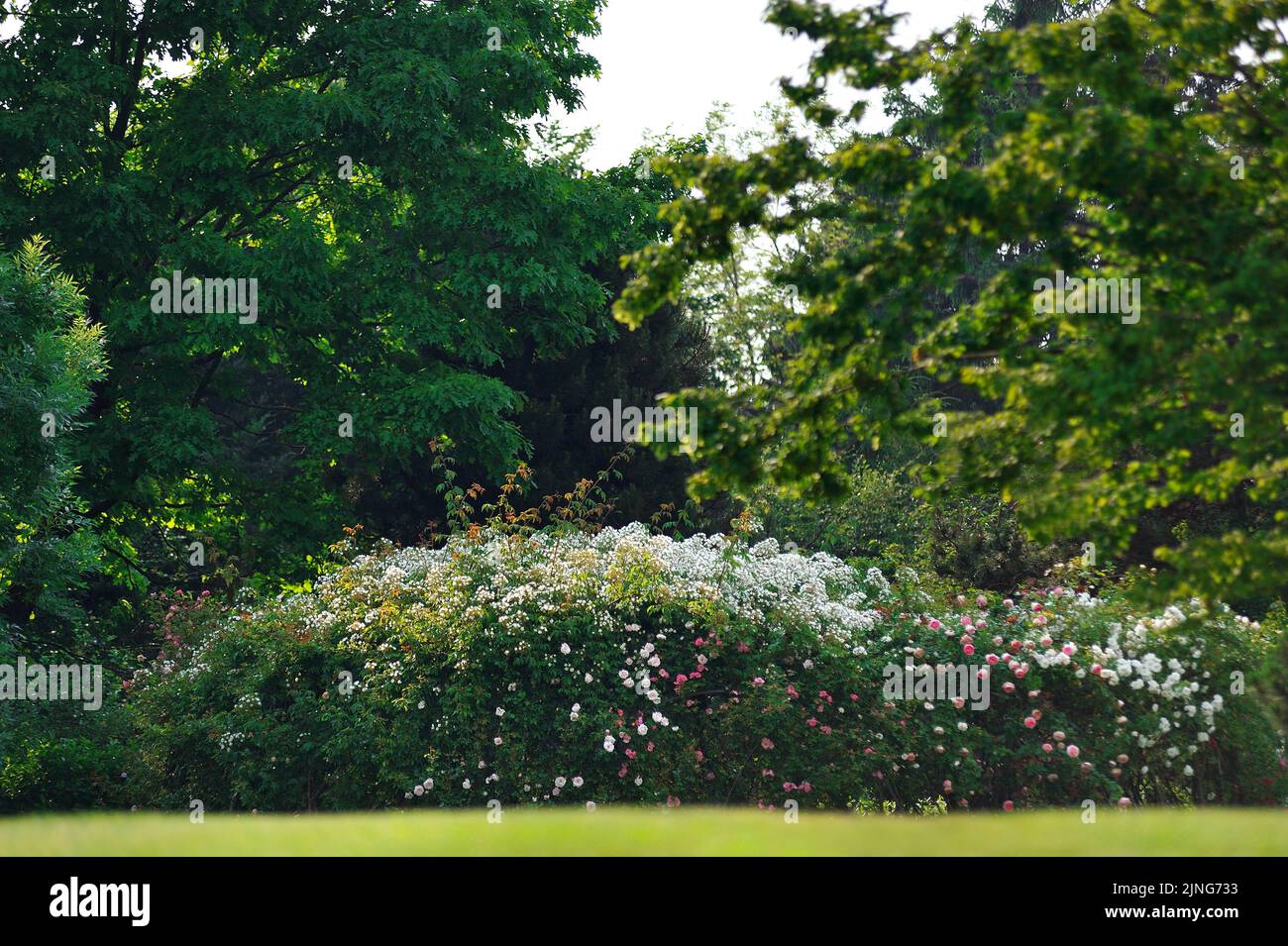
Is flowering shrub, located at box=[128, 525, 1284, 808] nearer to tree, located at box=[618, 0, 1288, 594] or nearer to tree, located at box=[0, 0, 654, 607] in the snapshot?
tree, located at box=[618, 0, 1288, 594]

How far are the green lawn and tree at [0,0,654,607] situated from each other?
33.2ft

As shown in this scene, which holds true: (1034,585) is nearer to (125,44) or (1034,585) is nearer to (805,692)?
(805,692)

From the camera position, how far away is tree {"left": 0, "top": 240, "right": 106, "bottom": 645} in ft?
39.8

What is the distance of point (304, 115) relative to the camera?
17.5 metres

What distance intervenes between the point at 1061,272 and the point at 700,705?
554 cm

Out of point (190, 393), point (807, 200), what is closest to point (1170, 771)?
point (807, 200)

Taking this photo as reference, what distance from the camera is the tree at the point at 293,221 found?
1733 centimetres

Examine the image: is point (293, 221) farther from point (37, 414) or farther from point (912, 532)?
point (912, 532)

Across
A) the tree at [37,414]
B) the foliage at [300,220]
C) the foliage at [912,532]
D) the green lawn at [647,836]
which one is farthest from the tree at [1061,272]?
the foliage at [300,220]

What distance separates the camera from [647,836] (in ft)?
22.2

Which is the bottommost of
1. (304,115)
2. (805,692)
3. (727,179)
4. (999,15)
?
(805,692)

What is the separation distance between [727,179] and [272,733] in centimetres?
696

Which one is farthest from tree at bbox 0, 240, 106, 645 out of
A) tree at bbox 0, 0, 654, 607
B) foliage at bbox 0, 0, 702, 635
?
tree at bbox 0, 0, 654, 607

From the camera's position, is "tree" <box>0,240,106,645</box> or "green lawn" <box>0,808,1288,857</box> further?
"tree" <box>0,240,106,645</box>
